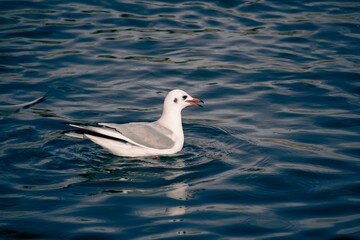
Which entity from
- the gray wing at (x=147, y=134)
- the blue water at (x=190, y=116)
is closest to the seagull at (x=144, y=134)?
the gray wing at (x=147, y=134)

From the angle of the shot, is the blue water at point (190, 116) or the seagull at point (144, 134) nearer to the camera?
the blue water at point (190, 116)

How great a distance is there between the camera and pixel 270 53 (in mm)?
12508

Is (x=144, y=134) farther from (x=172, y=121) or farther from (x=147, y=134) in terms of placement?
(x=172, y=121)

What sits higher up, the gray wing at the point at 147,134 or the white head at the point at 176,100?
the white head at the point at 176,100

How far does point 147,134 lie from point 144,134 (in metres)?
0.05

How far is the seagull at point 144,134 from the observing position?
750 centimetres

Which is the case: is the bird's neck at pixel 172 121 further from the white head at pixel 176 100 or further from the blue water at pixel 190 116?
the blue water at pixel 190 116

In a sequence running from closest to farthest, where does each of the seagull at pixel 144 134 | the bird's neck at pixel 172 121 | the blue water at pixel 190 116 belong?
the blue water at pixel 190 116
the seagull at pixel 144 134
the bird's neck at pixel 172 121

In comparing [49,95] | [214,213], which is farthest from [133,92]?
[214,213]

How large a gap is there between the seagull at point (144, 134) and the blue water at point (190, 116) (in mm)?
184

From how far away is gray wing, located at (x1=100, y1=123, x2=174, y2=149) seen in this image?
7.73 m

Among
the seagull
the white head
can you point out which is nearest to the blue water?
the seagull

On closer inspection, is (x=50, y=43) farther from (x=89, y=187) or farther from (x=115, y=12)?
(x=89, y=187)

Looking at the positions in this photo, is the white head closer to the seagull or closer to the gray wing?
the seagull
